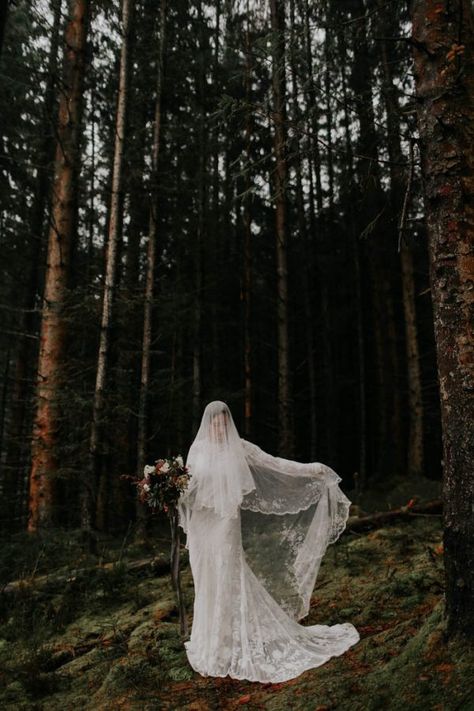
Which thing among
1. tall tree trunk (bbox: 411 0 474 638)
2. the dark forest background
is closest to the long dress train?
tall tree trunk (bbox: 411 0 474 638)

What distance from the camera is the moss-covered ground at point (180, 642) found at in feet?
12.7

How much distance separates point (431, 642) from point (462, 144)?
407 cm

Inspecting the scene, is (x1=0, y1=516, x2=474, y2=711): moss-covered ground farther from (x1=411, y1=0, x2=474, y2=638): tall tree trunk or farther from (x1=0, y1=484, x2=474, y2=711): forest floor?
(x1=411, y1=0, x2=474, y2=638): tall tree trunk

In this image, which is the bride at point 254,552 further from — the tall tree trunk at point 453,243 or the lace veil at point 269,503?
the tall tree trunk at point 453,243

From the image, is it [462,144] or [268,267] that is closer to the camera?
[462,144]

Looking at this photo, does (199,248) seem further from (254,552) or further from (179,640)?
(179,640)

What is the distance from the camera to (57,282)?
1194cm

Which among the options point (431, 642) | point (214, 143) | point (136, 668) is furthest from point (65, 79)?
point (431, 642)

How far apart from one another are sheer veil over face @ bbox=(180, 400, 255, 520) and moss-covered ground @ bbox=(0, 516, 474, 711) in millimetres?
1619

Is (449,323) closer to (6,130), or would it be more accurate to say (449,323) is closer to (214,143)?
(6,130)

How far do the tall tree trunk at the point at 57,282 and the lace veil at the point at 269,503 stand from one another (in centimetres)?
533

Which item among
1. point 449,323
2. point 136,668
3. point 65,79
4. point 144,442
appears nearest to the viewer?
point 449,323

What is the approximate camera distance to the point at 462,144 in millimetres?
4309

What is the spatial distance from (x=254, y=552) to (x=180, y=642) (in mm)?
1343
